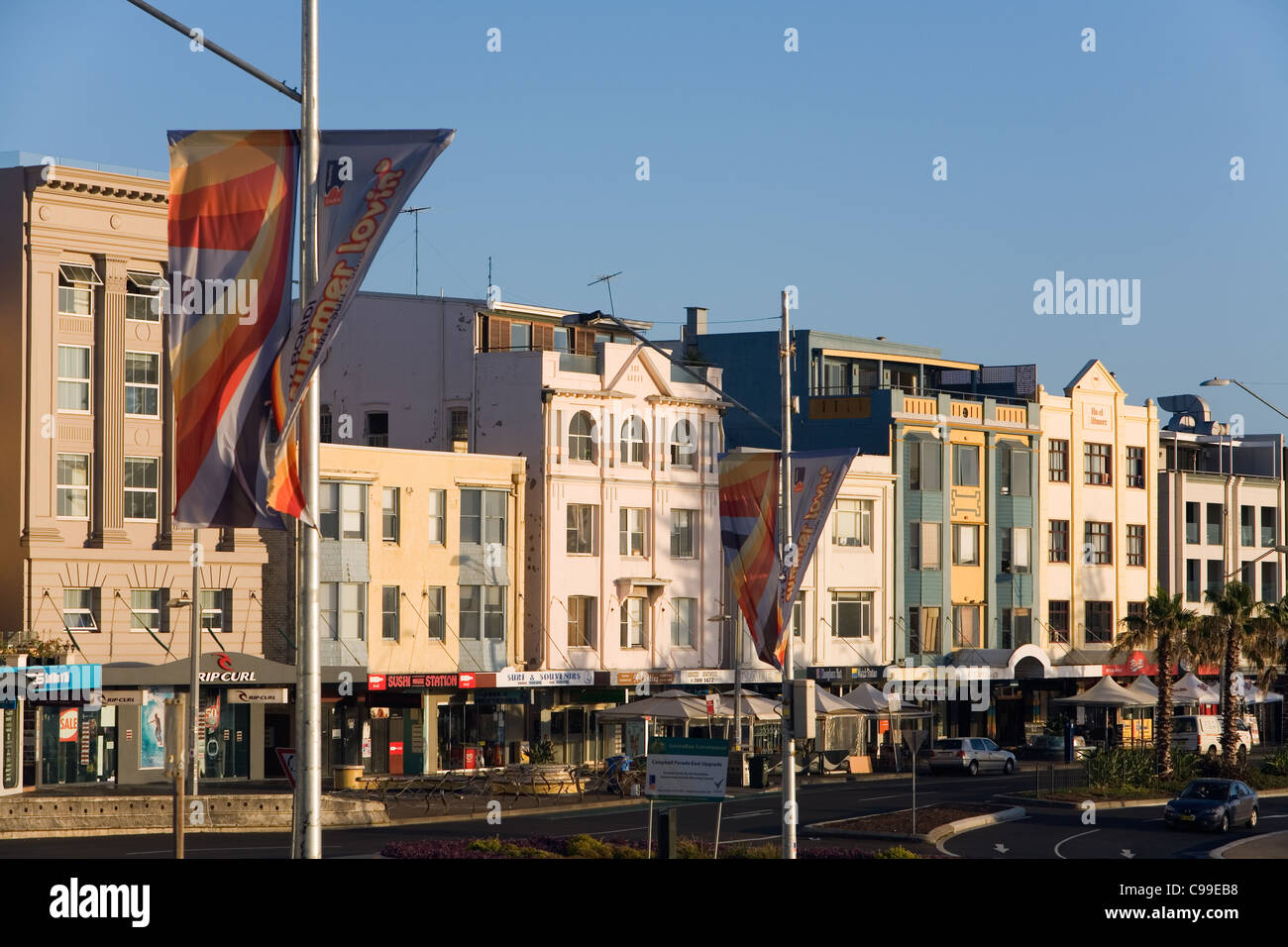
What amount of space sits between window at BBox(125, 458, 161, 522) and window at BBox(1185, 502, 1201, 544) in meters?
53.3

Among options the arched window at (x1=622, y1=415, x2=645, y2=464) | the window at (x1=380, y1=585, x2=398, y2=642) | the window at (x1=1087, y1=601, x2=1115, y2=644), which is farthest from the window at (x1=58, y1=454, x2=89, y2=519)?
the window at (x1=1087, y1=601, x2=1115, y2=644)

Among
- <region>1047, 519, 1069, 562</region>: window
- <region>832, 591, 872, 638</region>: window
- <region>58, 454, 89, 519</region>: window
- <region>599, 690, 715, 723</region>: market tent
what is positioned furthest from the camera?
<region>1047, 519, 1069, 562</region>: window

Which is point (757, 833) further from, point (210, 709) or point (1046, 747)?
point (1046, 747)

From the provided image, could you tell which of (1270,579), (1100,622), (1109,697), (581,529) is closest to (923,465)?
(1100,622)

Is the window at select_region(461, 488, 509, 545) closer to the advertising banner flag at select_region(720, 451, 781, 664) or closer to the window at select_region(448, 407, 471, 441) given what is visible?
the window at select_region(448, 407, 471, 441)

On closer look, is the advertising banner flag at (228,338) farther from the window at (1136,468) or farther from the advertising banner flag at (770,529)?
the window at (1136,468)

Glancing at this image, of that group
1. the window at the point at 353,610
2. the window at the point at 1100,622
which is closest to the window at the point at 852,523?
the window at the point at 1100,622

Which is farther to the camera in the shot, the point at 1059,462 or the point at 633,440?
the point at 1059,462

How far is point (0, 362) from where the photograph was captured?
48.9 metres

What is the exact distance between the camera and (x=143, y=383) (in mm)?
50906

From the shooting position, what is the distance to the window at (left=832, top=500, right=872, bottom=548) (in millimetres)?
69125

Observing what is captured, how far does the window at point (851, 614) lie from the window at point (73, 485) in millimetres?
29837

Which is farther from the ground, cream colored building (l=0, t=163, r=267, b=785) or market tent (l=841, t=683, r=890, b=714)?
cream colored building (l=0, t=163, r=267, b=785)

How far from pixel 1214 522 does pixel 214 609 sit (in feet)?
178
